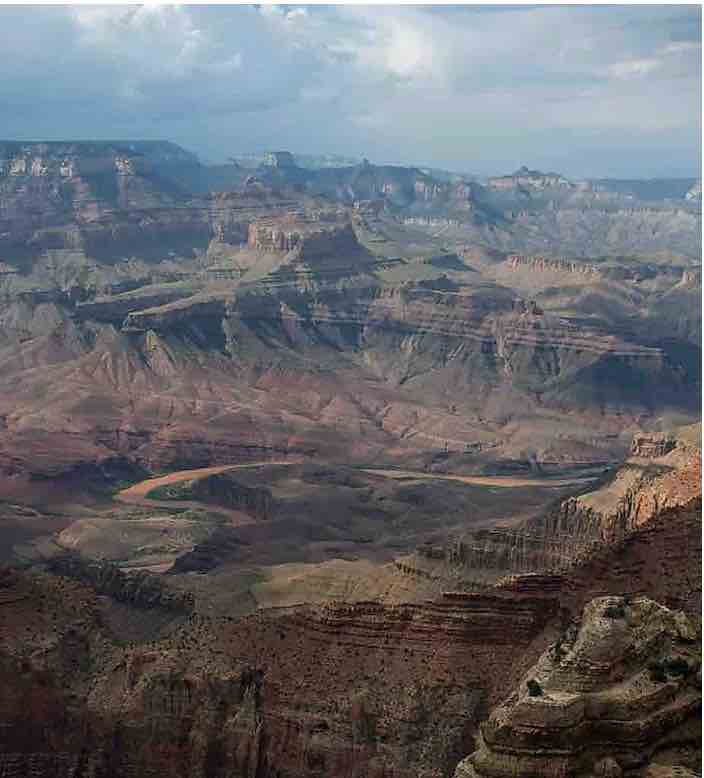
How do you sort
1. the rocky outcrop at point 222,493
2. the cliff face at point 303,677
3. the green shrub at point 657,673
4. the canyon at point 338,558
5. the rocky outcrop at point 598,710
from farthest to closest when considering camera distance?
the rocky outcrop at point 222,493 → the cliff face at point 303,677 → the canyon at point 338,558 → the green shrub at point 657,673 → the rocky outcrop at point 598,710

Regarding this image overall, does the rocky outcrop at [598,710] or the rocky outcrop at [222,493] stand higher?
the rocky outcrop at [598,710]

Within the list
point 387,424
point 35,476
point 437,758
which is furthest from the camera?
point 387,424

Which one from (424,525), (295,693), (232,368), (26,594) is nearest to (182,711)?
(295,693)

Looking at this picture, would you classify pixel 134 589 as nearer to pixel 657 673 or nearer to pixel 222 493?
pixel 657 673

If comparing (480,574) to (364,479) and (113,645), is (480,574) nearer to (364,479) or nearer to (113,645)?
(113,645)

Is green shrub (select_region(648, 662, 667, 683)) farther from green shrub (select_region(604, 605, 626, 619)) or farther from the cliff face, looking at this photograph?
the cliff face

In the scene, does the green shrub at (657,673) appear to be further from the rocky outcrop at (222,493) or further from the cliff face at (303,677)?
the rocky outcrop at (222,493)

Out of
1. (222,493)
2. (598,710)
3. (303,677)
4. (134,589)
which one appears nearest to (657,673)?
(598,710)

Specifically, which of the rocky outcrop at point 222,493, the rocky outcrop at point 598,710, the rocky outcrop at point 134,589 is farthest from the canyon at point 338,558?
the rocky outcrop at point 222,493
